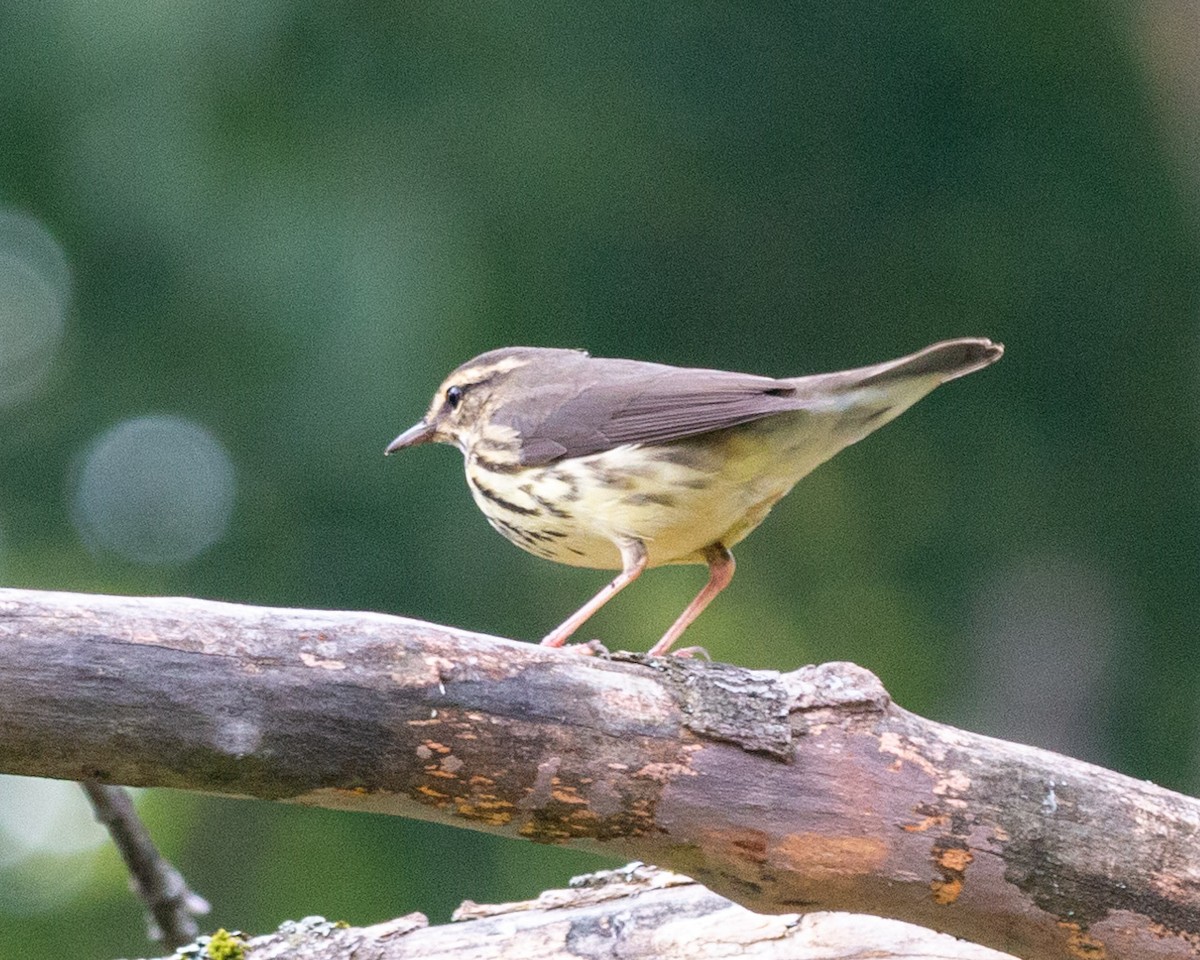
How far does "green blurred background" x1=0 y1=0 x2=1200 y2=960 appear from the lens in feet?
31.3

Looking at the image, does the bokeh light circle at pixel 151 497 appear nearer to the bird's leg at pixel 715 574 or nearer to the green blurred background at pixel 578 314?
the green blurred background at pixel 578 314

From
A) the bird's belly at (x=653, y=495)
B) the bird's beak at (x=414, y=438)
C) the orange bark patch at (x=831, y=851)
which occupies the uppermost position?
the bird's beak at (x=414, y=438)

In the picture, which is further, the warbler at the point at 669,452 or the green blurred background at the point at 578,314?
the green blurred background at the point at 578,314

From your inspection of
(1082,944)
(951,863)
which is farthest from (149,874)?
(1082,944)

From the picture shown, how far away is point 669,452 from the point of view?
206 inches

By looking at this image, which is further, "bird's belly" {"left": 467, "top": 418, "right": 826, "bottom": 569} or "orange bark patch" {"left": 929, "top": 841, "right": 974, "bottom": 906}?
"bird's belly" {"left": 467, "top": 418, "right": 826, "bottom": 569}

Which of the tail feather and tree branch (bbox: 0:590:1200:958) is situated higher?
the tail feather

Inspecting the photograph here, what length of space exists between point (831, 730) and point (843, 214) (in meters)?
7.91

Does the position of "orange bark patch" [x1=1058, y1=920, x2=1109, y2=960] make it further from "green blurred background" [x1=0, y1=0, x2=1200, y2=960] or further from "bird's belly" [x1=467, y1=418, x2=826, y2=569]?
"green blurred background" [x1=0, y1=0, x2=1200, y2=960]

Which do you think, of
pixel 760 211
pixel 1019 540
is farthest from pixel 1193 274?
pixel 760 211

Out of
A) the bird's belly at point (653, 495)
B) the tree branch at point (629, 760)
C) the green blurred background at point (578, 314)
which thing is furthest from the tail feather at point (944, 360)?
the green blurred background at point (578, 314)

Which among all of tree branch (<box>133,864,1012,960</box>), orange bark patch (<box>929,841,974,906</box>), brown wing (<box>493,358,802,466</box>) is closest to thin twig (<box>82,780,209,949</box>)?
tree branch (<box>133,864,1012,960</box>)

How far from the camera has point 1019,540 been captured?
11.5m

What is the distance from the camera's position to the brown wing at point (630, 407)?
5125 millimetres
